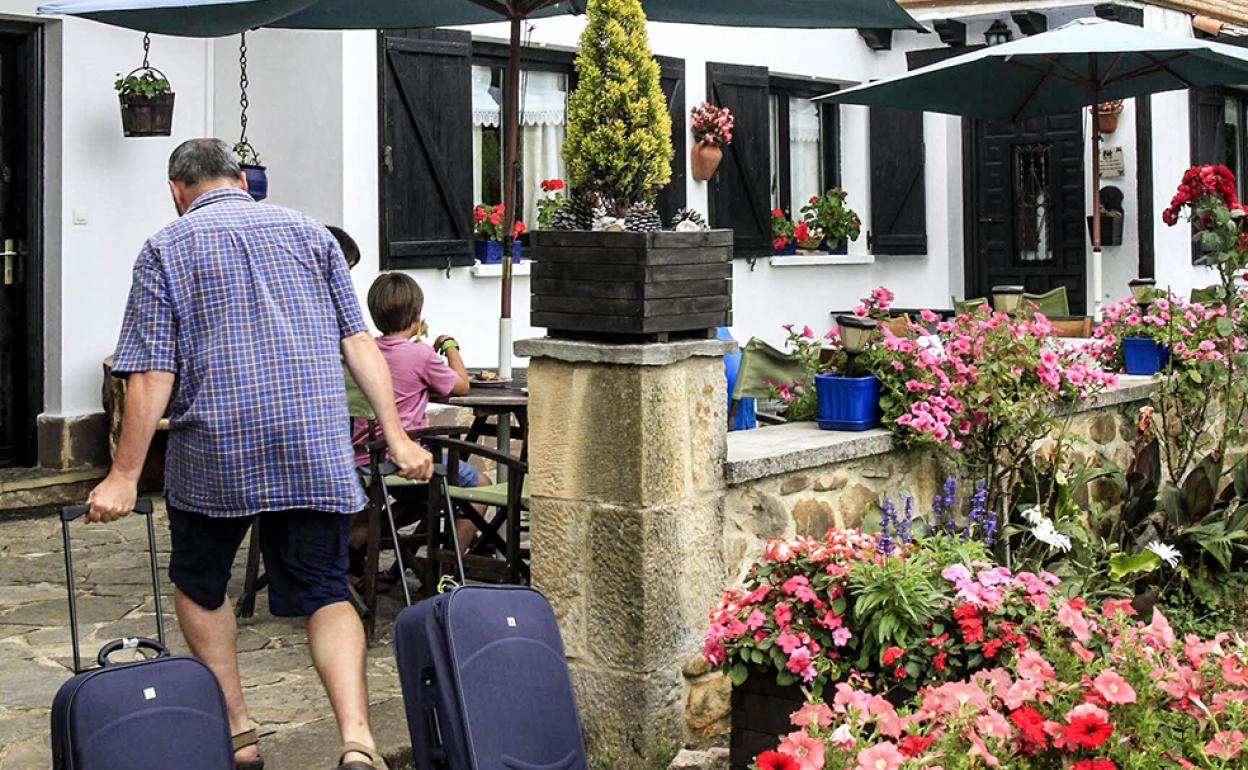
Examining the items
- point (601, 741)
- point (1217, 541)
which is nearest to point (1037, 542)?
point (1217, 541)

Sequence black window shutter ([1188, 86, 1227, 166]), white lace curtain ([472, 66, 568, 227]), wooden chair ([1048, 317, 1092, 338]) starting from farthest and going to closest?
black window shutter ([1188, 86, 1227, 166]), white lace curtain ([472, 66, 568, 227]), wooden chair ([1048, 317, 1092, 338])

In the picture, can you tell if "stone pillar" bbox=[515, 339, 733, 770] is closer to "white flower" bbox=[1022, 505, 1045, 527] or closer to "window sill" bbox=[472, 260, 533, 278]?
"white flower" bbox=[1022, 505, 1045, 527]

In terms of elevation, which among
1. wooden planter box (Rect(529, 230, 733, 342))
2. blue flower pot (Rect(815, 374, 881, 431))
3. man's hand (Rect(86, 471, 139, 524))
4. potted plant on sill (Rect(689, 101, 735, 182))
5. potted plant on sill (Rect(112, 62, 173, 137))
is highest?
potted plant on sill (Rect(689, 101, 735, 182))

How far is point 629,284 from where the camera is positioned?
4.38 metres

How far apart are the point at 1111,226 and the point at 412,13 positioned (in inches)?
284

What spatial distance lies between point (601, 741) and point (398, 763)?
1.69 feet

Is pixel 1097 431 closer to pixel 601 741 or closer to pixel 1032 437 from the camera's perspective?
pixel 1032 437

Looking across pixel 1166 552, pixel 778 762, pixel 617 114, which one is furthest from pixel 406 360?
pixel 778 762

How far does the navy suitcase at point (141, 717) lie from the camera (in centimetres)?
337

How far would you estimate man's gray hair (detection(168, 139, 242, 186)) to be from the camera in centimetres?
426

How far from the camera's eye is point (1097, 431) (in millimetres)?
6500

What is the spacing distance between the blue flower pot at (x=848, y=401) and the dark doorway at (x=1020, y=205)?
824cm

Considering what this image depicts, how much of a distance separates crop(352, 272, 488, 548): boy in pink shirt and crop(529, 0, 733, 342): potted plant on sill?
1.09 metres

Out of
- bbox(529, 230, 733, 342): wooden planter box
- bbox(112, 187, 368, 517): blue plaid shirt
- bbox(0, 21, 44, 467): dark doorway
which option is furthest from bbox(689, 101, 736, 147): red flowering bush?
bbox(112, 187, 368, 517): blue plaid shirt
